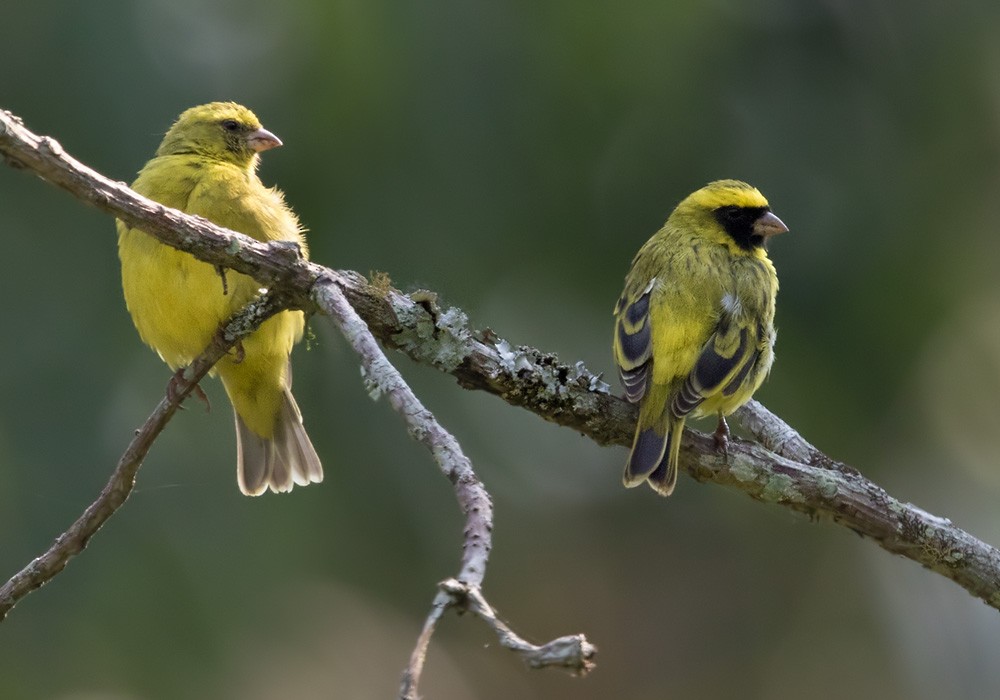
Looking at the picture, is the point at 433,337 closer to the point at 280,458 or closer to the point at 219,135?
the point at 280,458

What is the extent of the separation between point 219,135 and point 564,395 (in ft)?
7.92

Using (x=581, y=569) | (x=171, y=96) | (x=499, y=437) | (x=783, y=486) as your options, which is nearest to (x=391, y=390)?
(x=783, y=486)

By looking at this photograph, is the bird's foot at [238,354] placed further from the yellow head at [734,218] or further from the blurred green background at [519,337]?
the yellow head at [734,218]

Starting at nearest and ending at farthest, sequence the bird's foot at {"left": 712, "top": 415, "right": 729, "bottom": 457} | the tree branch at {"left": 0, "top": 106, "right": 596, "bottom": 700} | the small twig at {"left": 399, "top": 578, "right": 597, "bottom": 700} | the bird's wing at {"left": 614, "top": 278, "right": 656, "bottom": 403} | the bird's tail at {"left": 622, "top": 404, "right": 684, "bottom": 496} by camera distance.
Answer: the small twig at {"left": 399, "top": 578, "right": 597, "bottom": 700} → the tree branch at {"left": 0, "top": 106, "right": 596, "bottom": 700} → the bird's foot at {"left": 712, "top": 415, "right": 729, "bottom": 457} → the bird's tail at {"left": 622, "top": 404, "right": 684, "bottom": 496} → the bird's wing at {"left": 614, "top": 278, "right": 656, "bottom": 403}

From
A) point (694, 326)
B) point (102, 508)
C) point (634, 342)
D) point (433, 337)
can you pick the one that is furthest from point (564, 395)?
point (102, 508)

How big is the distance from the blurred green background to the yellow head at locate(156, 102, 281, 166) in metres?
0.56

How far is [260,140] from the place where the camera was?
5.89 metres

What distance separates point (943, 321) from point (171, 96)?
15.3 ft

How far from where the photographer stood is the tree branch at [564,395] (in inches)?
143

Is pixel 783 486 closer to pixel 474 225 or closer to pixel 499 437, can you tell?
pixel 474 225

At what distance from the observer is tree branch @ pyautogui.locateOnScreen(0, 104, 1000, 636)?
3.64 metres

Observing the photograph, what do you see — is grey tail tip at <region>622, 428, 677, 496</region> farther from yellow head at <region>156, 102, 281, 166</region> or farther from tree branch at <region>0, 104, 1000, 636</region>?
yellow head at <region>156, 102, 281, 166</region>

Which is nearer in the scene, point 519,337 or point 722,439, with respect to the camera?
point 722,439

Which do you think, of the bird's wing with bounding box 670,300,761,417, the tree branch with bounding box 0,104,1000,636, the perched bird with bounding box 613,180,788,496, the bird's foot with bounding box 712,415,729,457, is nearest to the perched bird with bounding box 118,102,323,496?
the tree branch with bounding box 0,104,1000,636
